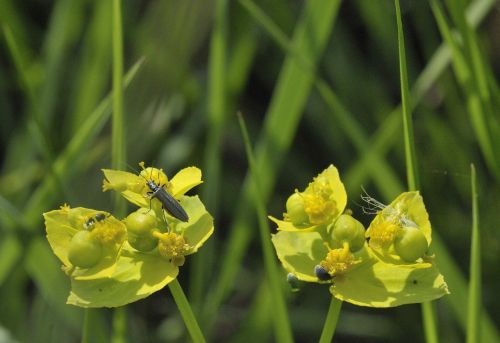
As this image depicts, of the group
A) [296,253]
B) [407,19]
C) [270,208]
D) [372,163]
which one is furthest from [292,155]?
[296,253]

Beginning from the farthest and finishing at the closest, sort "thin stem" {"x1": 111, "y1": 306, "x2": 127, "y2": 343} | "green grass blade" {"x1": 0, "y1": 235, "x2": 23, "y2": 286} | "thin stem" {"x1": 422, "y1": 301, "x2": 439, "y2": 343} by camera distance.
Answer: "green grass blade" {"x1": 0, "y1": 235, "x2": 23, "y2": 286}
"thin stem" {"x1": 111, "y1": 306, "x2": 127, "y2": 343}
"thin stem" {"x1": 422, "y1": 301, "x2": 439, "y2": 343}

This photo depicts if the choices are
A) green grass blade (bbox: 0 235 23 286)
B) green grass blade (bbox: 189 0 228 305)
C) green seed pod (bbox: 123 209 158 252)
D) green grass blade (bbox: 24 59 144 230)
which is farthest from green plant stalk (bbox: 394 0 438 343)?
green grass blade (bbox: 0 235 23 286)

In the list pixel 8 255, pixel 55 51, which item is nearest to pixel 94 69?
pixel 55 51

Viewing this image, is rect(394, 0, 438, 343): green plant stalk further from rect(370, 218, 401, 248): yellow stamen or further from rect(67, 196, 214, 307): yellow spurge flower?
Result: rect(67, 196, 214, 307): yellow spurge flower

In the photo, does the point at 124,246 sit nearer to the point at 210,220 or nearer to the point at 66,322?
the point at 210,220

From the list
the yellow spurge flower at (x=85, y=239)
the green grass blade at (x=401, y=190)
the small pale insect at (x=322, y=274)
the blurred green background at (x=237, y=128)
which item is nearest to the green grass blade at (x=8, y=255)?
the blurred green background at (x=237, y=128)

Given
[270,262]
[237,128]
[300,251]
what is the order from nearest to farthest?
[300,251], [270,262], [237,128]

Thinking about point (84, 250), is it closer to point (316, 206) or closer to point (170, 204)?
point (170, 204)
